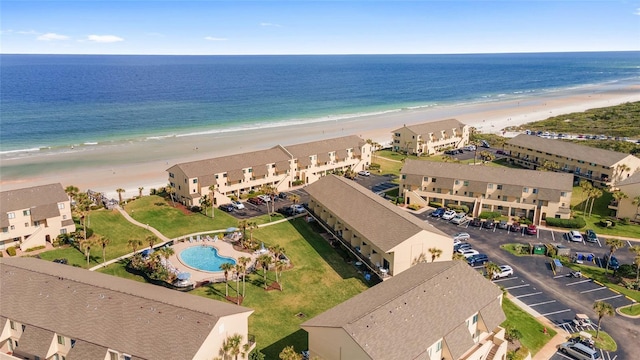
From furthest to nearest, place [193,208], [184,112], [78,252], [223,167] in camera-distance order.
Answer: [184,112] → [223,167] → [193,208] → [78,252]

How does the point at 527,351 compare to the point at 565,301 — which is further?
the point at 565,301

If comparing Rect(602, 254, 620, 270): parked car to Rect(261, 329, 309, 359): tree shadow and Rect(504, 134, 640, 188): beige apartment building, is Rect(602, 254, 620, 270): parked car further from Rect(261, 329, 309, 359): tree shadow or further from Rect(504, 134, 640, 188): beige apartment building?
Rect(261, 329, 309, 359): tree shadow

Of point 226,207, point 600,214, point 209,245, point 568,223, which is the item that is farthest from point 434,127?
point 209,245

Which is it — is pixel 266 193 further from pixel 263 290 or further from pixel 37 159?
pixel 37 159

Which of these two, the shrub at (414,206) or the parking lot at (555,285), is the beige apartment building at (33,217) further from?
the parking lot at (555,285)

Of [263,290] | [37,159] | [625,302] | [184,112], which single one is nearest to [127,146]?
[37,159]

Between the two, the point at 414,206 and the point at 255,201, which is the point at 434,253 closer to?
the point at 414,206
